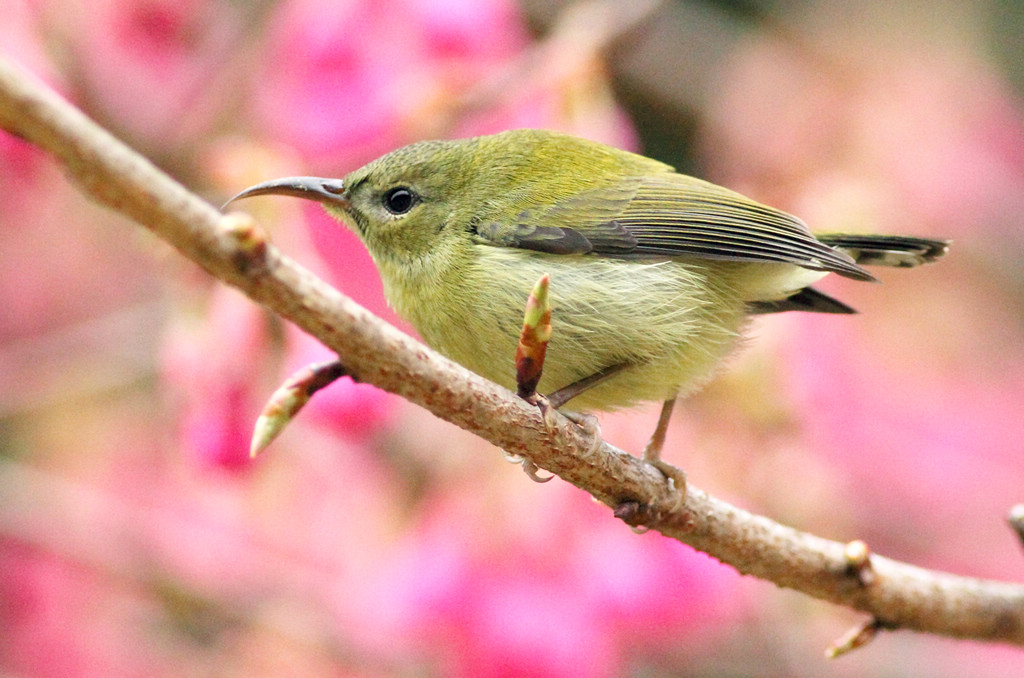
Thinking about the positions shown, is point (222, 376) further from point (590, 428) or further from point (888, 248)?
point (888, 248)

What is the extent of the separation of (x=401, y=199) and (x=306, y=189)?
9.7 inches

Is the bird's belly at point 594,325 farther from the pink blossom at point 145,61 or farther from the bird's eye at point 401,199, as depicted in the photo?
the pink blossom at point 145,61

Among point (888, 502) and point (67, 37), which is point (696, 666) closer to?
point (888, 502)

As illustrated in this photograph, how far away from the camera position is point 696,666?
381cm

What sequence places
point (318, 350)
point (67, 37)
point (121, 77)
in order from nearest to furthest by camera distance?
1. point (318, 350)
2. point (67, 37)
3. point (121, 77)

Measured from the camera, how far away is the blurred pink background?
8.15ft

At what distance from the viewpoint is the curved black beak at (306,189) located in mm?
2004

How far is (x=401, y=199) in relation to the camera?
2.31 m

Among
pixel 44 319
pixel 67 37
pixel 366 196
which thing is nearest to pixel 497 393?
pixel 366 196

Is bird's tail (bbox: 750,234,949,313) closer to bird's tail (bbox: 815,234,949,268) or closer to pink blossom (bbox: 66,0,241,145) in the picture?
bird's tail (bbox: 815,234,949,268)

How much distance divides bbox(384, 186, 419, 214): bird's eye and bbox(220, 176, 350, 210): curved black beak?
98 mm

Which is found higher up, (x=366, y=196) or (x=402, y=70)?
(x=402, y=70)

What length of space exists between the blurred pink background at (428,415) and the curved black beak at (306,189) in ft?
0.90

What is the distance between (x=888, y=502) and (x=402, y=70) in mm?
2797
